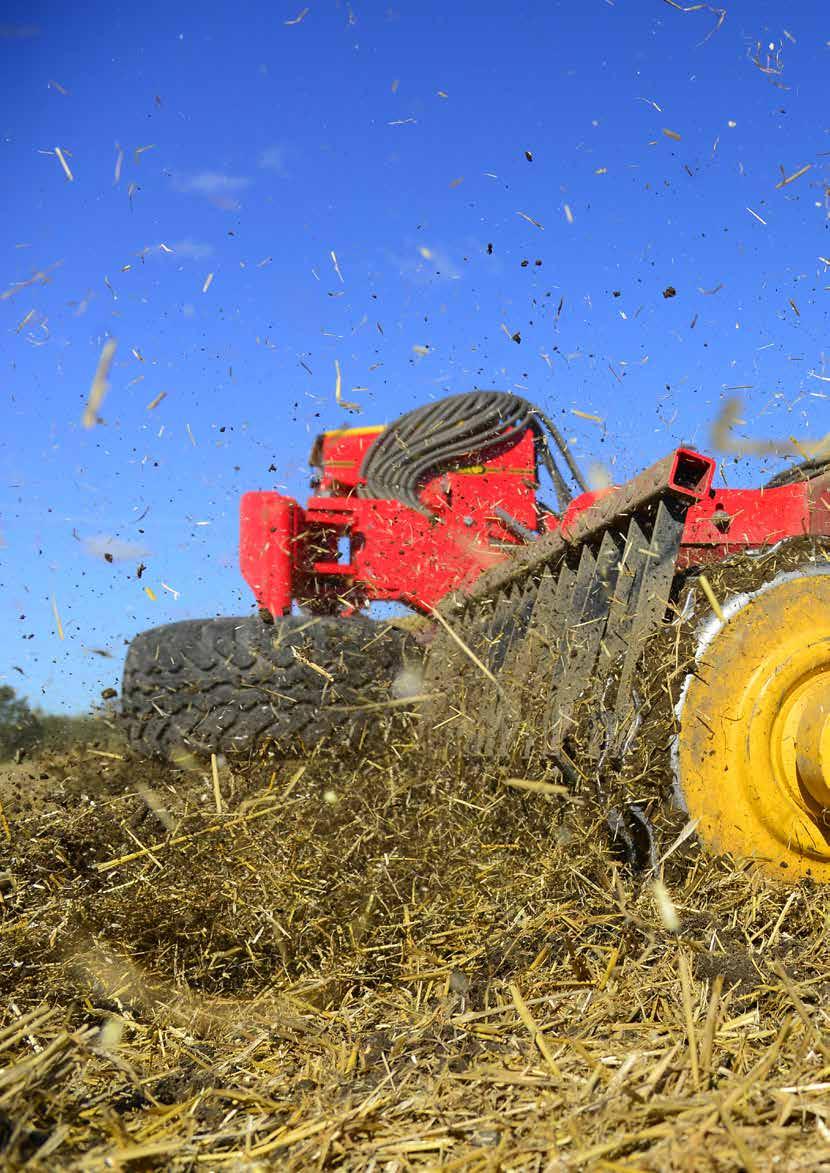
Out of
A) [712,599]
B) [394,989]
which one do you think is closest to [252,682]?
[394,989]

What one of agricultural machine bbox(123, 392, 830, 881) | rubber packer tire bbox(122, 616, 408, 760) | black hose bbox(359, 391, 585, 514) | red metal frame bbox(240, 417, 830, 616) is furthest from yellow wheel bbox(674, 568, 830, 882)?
black hose bbox(359, 391, 585, 514)

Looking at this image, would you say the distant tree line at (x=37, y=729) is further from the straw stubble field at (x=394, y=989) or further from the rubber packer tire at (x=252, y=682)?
the straw stubble field at (x=394, y=989)

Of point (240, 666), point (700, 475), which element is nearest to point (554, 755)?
point (700, 475)

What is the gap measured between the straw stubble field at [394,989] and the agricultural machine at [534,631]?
0.22m

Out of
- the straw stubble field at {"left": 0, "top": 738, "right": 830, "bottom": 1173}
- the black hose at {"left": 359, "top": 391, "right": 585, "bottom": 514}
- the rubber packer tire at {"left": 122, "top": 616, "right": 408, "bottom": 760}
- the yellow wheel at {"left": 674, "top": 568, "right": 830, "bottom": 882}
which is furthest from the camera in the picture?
the black hose at {"left": 359, "top": 391, "right": 585, "bottom": 514}

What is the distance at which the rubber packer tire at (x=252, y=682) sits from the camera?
3920 mm

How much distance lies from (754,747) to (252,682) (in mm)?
2260

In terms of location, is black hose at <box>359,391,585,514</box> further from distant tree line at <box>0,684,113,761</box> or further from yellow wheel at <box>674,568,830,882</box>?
yellow wheel at <box>674,568,830,882</box>

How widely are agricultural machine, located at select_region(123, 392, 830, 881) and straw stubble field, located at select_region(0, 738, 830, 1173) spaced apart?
0.22 metres

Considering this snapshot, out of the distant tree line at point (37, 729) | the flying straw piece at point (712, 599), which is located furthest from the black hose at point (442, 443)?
the flying straw piece at point (712, 599)

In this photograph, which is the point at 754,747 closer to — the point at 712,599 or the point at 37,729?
the point at 712,599

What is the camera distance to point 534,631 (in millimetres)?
3211

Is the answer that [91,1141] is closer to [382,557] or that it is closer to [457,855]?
[457,855]

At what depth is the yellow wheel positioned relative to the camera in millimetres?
2391
